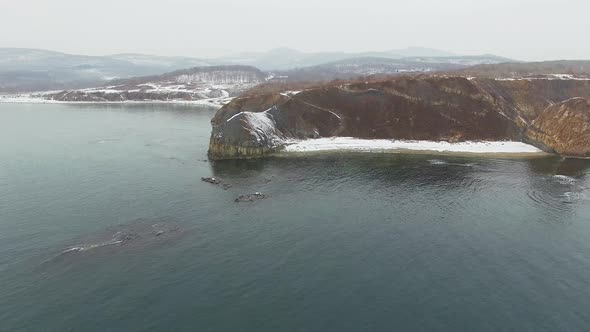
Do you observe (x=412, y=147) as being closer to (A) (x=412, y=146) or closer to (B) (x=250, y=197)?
(A) (x=412, y=146)

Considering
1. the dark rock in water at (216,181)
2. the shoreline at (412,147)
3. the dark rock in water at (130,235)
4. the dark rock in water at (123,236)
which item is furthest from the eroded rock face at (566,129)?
the dark rock in water at (123,236)

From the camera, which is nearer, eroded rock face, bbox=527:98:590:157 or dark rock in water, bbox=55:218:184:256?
dark rock in water, bbox=55:218:184:256

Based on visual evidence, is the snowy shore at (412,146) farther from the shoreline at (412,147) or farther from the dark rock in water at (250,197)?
the dark rock in water at (250,197)

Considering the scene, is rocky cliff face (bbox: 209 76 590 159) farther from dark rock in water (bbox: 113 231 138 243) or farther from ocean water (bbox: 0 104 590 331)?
dark rock in water (bbox: 113 231 138 243)

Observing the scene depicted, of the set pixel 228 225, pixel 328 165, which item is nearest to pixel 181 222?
pixel 228 225

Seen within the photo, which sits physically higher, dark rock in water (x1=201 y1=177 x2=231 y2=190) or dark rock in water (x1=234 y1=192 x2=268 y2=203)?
dark rock in water (x1=201 y1=177 x2=231 y2=190)

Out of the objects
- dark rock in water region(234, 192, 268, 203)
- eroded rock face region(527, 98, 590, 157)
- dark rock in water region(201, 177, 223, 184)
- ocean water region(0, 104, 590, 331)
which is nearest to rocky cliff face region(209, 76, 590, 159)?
eroded rock face region(527, 98, 590, 157)

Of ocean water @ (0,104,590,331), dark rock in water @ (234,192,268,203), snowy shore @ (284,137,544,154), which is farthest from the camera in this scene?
snowy shore @ (284,137,544,154)
